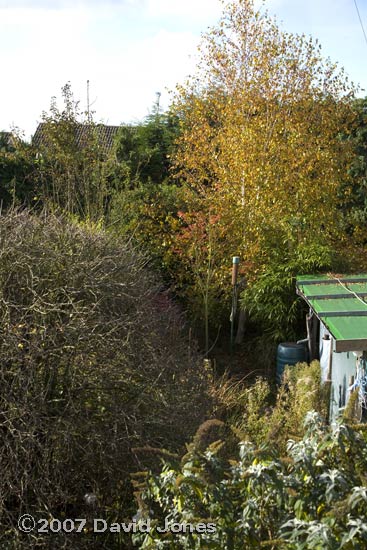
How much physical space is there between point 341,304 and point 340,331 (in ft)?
4.03

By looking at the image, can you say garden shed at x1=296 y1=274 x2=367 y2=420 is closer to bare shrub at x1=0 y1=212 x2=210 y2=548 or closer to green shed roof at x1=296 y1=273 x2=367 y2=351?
green shed roof at x1=296 y1=273 x2=367 y2=351

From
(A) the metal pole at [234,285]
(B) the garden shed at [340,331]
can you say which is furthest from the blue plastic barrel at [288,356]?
(A) the metal pole at [234,285]

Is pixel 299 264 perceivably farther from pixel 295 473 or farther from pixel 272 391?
pixel 295 473

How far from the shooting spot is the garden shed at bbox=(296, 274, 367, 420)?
18.3 ft

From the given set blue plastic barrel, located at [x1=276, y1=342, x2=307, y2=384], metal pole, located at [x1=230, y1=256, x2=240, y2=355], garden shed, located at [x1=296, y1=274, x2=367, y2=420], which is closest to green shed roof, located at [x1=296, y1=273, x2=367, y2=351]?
garden shed, located at [x1=296, y1=274, x2=367, y2=420]

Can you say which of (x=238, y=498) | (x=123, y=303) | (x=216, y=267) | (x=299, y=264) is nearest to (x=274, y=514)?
(x=238, y=498)

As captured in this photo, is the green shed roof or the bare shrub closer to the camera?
the bare shrub

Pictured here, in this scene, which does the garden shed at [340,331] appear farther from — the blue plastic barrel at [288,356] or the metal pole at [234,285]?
the metal pole at [234,285]

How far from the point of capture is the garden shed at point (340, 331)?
5570mm

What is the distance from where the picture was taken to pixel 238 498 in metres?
2.78

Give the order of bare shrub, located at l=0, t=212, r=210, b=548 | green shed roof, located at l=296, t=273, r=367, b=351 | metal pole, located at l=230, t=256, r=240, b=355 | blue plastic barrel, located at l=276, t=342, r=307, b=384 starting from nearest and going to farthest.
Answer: bare shrub, located at l=0, t=212, r=210, b=548 → green shed roof, located at l=296, t=273, r=367, b=351 → blue plastic barrel, located at l=276, t=342, r=307, b=384 → metal pole, located at l=230, t=256, r=240, b=355

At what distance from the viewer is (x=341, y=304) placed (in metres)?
6.95

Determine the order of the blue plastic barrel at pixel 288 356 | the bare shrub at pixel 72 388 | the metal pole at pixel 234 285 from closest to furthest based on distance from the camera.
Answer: the bare shrub at pixel 72 388, the blue plastic barrel at pixel 288 356, the metal pole at pixel 234 285

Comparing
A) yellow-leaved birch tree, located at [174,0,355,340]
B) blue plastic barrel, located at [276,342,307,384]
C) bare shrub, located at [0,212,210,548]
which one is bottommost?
blue plastic barrel, located at [276,342,307,384]
